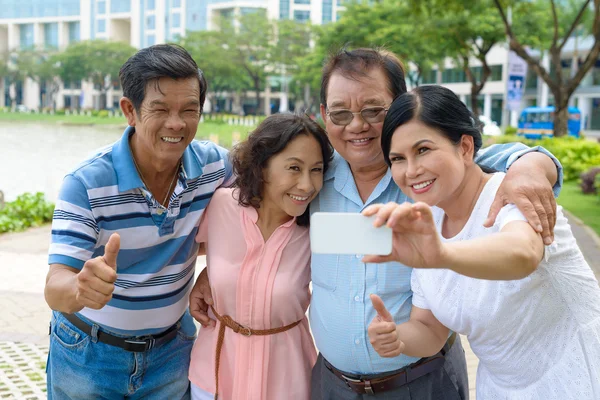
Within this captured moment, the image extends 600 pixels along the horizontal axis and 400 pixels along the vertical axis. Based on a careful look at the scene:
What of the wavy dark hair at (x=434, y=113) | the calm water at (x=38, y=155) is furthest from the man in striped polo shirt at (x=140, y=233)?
the calm water at (x=38, y=155)

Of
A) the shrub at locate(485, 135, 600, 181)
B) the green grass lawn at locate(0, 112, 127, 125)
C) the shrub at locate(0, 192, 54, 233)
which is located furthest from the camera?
the green grass lawn at locate(0, 112, 127, 125)

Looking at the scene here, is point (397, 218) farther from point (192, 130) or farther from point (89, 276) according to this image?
point (192, 130)

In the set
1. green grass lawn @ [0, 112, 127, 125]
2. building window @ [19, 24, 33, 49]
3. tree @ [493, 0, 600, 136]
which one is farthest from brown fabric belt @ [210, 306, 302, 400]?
building window @ [19, 24, 33, 49]

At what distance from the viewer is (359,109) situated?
8.37ft

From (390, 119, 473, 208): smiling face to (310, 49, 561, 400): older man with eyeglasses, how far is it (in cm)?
39

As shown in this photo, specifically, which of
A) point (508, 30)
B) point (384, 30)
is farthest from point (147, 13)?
point (508, 30)

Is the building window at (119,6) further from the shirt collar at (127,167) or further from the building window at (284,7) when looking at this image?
the shirt collar at (127,167)

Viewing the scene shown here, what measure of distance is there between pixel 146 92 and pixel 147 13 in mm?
66569

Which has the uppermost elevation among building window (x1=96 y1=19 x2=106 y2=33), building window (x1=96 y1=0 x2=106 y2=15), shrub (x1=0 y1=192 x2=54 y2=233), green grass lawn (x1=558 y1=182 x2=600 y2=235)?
building window (x1=96 y1=0 x2=106 y2=15)

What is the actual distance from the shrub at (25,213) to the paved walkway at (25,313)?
0.33 metres

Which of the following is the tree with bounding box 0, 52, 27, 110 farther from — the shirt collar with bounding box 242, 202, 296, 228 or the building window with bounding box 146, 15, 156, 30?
the shirt collar with bounding box 242, 202, 296, 228

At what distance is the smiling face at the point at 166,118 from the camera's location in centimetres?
255

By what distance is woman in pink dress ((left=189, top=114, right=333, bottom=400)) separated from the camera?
8.51 ft

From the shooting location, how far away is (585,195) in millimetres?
13562
